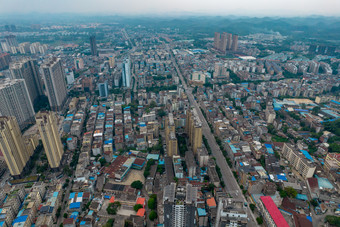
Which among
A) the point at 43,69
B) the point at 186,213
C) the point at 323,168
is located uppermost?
the point at 43,69

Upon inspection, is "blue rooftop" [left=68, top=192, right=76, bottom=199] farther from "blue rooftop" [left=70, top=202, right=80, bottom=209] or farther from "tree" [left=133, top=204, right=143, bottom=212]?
"tree" [left=133, top=204, right=143, bottom=212]

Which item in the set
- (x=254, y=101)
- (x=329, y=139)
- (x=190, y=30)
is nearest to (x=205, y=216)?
(x=329, y=139)

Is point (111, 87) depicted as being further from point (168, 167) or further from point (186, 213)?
point (186, 213)

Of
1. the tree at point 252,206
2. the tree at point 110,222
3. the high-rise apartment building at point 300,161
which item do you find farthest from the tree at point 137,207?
the high-rise apartment building at point 300,161

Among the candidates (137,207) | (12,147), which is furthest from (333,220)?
(12,147)

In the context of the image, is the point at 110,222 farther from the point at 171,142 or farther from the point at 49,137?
the point at 49,137

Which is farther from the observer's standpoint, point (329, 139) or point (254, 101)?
point (254, 101)

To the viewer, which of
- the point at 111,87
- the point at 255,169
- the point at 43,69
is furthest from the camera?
the point at 111,87
